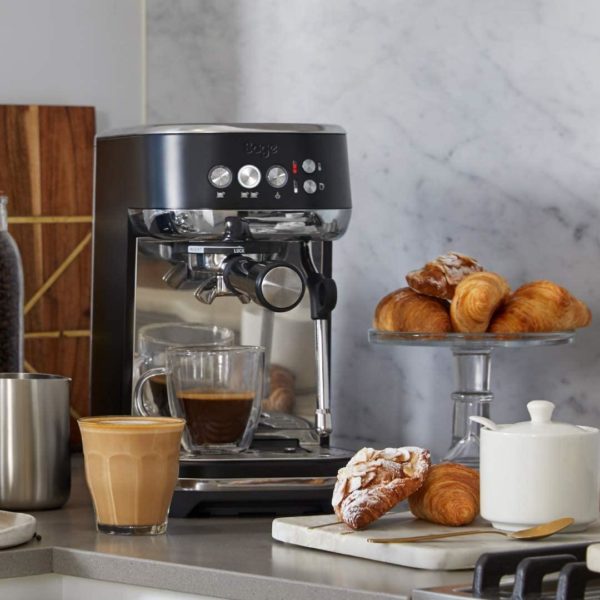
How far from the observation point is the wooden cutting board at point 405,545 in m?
1.06

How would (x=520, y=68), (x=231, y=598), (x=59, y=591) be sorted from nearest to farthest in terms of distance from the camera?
(x=231, y=598) → (x=59, y=591) → (x=520, y=68)

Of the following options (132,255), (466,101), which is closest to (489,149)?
(466,101)

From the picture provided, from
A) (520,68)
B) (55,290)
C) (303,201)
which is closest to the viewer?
(303,201)

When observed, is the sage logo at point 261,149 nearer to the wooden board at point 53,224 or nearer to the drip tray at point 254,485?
the drip tray at point 254,485

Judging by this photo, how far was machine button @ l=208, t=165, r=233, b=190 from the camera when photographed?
1362mm

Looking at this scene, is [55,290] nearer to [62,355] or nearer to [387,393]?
[62,355]

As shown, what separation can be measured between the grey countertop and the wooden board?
1.85 feet

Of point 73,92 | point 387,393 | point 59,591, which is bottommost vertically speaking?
point 59,591

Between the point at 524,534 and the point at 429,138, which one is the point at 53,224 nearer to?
the point at 429,138

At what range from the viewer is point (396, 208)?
169 cm

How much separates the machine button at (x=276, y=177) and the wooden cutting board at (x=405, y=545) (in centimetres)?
36

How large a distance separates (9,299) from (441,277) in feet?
1.72

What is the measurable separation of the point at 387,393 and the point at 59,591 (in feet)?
2.11

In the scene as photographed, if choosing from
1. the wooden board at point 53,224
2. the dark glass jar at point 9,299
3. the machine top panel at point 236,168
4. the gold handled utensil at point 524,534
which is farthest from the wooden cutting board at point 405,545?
the wooden board at point 53,224
